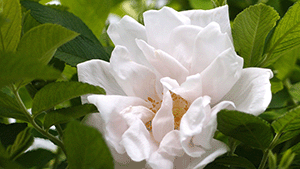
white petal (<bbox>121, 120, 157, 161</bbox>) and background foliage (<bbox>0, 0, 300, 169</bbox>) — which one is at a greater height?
background foliage (<bbox>0, 0, 300, 169</bbox>)

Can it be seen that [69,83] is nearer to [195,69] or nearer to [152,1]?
[195,69]

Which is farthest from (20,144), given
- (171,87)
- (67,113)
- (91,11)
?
(91,11)

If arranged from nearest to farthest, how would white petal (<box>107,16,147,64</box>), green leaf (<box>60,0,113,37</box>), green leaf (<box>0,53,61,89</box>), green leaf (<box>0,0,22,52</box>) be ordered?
green leaf (<box>0,53,61,89</box>), green leaf (<box>0,0,22,52</box>), white petal (<box>107,16,147,64</box>), green leaf (<box>60,0,113,37</box>)

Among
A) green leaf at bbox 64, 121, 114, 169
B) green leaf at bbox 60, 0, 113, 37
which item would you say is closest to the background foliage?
green leaf at bbox 64, 121, 114, 169

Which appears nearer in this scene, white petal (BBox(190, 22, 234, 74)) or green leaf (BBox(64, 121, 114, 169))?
green leaf (BBox(64, 121, 114, 169))

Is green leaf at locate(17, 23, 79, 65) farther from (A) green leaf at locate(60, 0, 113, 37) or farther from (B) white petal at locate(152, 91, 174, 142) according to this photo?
(A) green leaf at locate(60, 0, 113, 37)

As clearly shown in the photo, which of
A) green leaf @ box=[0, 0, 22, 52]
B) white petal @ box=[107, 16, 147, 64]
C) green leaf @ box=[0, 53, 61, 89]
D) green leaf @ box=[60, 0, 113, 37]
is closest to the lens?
green leaf @ box=[0, 53, 61, 89]

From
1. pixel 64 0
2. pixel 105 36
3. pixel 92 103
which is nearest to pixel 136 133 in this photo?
pixel 92 103
